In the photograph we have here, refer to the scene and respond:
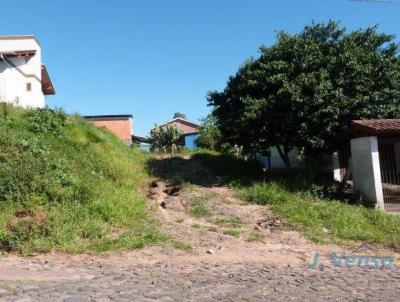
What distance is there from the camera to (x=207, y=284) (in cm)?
608

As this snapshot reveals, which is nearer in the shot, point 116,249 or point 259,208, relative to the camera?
point 116,249

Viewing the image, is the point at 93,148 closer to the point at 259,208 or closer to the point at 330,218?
the point at 259,208

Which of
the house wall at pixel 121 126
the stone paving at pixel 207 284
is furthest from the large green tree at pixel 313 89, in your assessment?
the house wall at pixel 121 126

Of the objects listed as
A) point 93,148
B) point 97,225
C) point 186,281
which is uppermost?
point 93,148

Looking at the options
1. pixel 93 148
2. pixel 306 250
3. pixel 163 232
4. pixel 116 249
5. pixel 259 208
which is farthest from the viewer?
pixel 93 148

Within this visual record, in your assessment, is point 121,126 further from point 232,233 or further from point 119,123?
point 232,233

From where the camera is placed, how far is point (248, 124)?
13.0 metres

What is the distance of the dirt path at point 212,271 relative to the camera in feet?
18.4

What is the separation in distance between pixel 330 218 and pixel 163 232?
3992 millimetres

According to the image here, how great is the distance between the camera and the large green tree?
1248cm

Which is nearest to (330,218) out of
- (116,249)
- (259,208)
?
(259,208)

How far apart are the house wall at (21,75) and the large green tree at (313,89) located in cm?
1152

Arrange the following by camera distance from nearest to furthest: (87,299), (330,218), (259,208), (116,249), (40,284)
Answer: (87,299)
(40,284)
(116,249)
(330,218)
(259,208)

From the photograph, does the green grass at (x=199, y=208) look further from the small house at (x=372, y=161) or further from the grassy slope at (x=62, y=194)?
the small house at (x=372, y=161)
